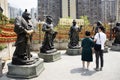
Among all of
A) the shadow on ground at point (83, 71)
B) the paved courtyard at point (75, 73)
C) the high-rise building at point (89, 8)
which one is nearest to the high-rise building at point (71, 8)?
the high-rise building at point (89, 8)

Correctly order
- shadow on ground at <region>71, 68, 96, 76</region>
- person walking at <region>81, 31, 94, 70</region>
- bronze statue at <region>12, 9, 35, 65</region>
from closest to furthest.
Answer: bronze statue at <region>12, 9, 35, 65</region> → shadow on ground at <region>71, 68, 96, 76</region> → person walking at <region>81, 31, 94, 70</region>

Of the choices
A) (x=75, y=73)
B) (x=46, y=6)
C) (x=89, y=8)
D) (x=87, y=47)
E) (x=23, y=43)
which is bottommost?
(x=75, y=73)

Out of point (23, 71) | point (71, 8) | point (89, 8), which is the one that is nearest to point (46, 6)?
point (71, 8)

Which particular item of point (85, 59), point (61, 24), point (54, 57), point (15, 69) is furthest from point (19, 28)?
point (61, 24)

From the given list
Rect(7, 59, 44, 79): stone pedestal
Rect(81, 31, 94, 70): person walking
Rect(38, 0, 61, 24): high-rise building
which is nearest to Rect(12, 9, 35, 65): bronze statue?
Rect(7, 59, 44, 79): stone pedestal

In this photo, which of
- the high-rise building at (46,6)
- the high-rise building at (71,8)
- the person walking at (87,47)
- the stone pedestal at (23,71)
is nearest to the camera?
the stone pedestal at (23,71)

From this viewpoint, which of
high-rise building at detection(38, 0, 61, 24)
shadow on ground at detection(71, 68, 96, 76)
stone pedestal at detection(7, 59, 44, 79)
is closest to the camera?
stone pedestal at detection(7, 59, 44, 79)

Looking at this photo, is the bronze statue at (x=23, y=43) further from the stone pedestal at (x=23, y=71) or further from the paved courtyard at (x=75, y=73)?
the paved courtyard at (x=75, y=73)

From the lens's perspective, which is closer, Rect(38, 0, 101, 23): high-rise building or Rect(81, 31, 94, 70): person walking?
Rect(81, 31, 94, 70): person walking

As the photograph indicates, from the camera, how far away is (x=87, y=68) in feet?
28.6

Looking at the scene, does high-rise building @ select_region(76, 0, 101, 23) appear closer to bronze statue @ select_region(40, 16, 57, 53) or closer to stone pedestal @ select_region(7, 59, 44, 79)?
bronze statue @ select_region(40, 16, 57, 53)

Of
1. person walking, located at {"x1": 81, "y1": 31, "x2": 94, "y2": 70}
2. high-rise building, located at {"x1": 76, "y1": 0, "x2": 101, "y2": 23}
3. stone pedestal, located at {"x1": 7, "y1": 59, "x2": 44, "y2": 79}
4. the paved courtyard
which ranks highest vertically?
high-rise building, located at {"x1": 76, "y1": 0, "x2": 101, "y2": 23}

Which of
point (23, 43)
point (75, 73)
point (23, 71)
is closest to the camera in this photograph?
point (23, 71)

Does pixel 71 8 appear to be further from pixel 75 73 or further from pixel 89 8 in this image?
pixel 75 73
